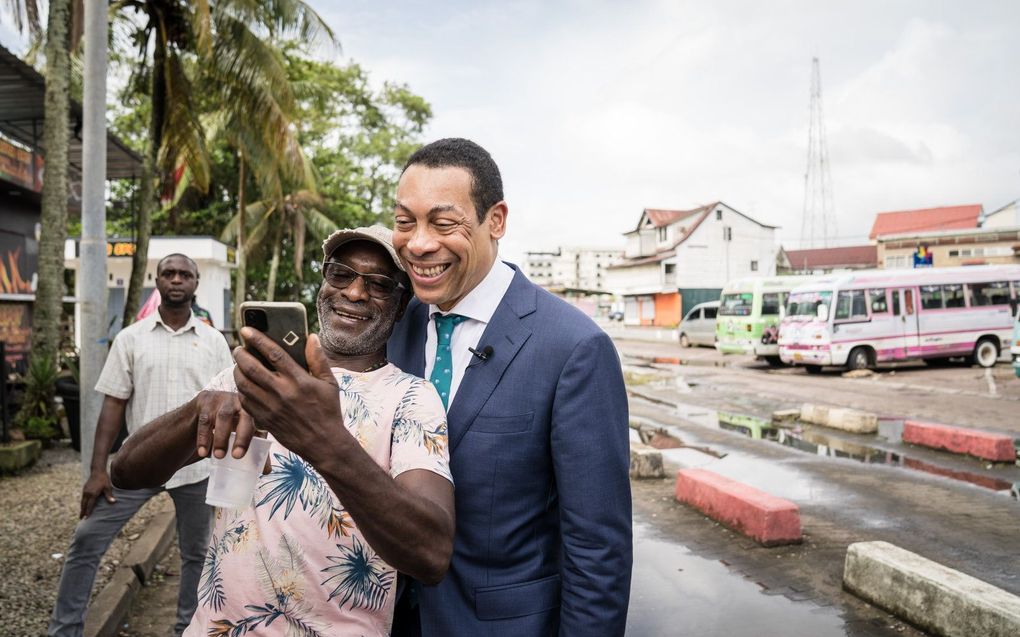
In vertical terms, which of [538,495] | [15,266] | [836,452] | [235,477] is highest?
[15,266]

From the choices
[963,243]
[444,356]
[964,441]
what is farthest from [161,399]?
[963,243]

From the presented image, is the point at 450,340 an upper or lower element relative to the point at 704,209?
lower

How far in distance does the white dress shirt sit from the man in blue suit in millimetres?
44

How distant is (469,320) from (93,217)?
4.43 metres

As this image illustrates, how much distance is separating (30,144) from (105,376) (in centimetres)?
1391

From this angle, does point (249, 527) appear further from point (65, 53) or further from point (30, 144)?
point (30, 144)

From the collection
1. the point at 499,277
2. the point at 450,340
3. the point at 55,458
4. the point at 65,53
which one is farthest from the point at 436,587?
the point at 65,53

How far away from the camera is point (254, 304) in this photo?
1.31 metres

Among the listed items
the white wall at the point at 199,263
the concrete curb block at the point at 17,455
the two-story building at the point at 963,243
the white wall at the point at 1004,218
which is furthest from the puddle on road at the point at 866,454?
the white wall at the point at 1004,218

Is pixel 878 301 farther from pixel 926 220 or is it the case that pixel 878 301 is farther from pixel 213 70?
pixel 926 220

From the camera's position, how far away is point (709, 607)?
4680 mm

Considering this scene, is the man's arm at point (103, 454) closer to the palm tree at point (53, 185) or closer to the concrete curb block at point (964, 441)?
the palm tree at point (53, 185)

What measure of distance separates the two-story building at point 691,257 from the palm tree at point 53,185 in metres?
40.9

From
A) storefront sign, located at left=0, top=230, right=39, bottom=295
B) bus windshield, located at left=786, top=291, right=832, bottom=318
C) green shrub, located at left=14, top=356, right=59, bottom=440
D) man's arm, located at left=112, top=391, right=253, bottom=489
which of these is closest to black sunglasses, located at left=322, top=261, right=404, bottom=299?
man's arm, located at left=112, top=391, right=253, bottom=489
